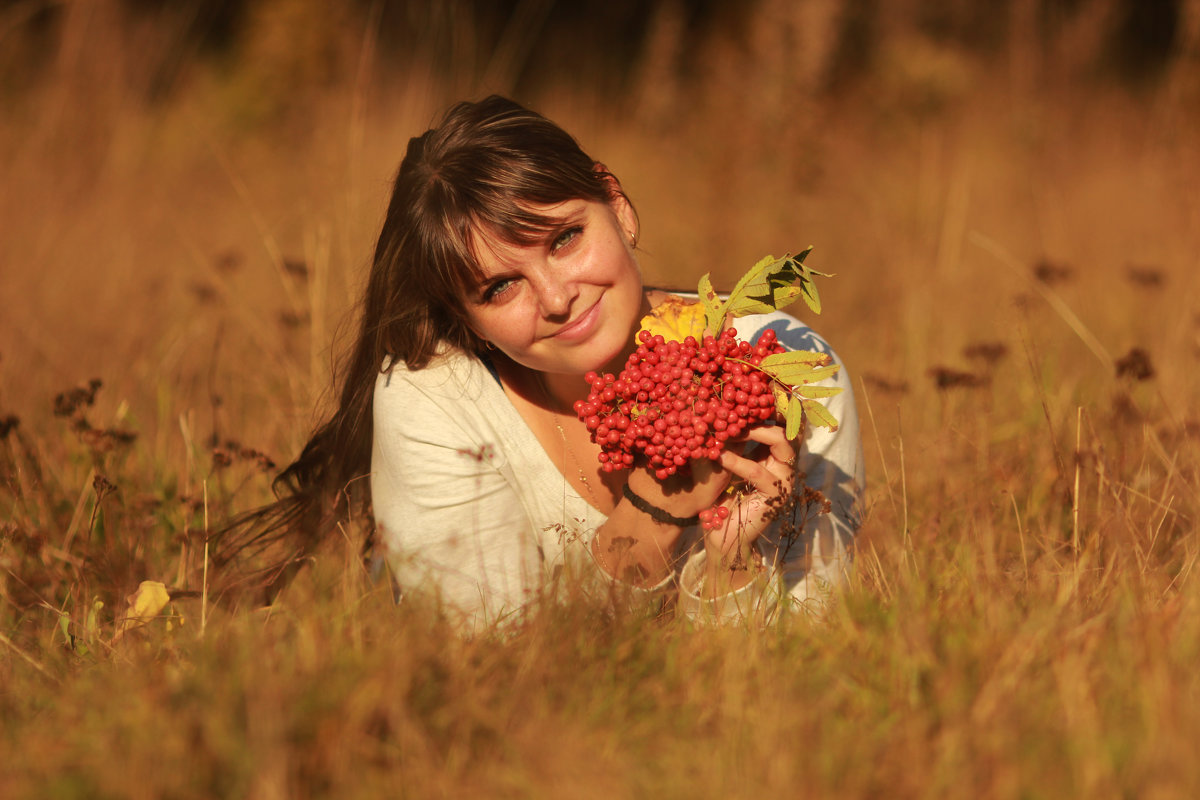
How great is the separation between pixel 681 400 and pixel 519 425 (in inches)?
30.0

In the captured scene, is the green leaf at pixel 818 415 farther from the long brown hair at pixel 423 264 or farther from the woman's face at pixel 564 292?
the long brown hair at pixel 423 264

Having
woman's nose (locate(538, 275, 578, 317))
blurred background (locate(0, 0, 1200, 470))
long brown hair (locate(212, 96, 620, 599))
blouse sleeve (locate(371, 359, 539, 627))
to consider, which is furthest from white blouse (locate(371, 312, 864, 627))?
blurred background (locate(0, 0, 1200, 470))

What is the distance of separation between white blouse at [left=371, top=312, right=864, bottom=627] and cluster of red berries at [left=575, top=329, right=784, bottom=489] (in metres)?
0.41

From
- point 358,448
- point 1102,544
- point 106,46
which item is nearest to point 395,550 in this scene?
point 358,448

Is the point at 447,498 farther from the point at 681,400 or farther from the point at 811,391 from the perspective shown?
the point at 811,391

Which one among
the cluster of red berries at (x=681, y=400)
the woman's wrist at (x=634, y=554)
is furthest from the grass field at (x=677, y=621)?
the cluster of red berries at (x=681, y=400)

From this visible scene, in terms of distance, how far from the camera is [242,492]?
3.02 meters

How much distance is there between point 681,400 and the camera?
179 cm

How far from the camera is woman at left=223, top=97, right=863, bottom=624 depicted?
2.09m

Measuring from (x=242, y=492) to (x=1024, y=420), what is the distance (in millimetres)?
2455

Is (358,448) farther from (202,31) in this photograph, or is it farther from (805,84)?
(202,31)

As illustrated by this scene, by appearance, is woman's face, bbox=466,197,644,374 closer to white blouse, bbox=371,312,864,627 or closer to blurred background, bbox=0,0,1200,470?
white blouse, bbox=371,312,864,627

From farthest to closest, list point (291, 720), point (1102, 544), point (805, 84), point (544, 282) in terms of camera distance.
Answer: point (805, 84) < point (1102, 544) < point (544, 282) < point (291, 720)

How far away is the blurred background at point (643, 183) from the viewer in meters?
3.67
